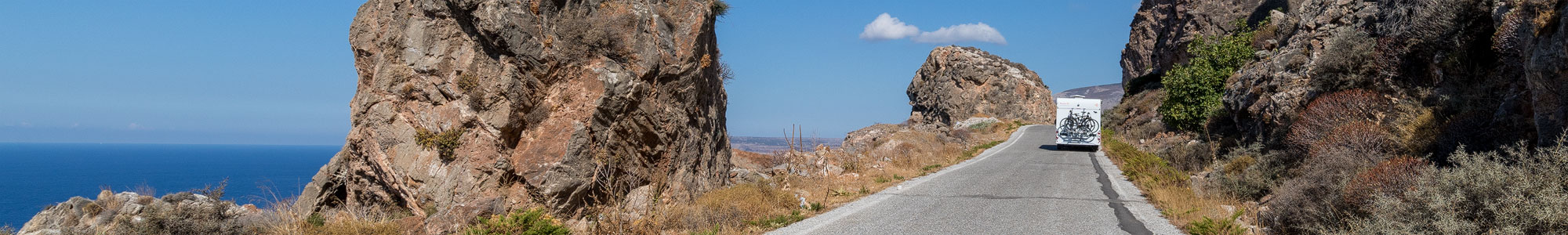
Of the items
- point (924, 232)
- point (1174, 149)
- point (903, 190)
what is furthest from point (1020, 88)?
point (924, 232)

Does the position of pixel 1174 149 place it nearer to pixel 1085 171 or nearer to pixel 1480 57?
pixel 1085 171

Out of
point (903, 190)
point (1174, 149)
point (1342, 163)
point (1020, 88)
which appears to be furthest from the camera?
point (1020, 88)

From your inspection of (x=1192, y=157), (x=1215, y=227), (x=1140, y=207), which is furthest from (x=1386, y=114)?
(x=1192, y=157)

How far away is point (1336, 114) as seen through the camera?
36.3 ft

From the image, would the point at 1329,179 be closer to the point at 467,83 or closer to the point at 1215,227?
the point at 1215,227

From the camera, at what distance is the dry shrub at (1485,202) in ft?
15.2

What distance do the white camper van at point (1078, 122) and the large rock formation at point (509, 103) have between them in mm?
16861

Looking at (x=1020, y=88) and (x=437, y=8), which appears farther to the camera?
(x=1020, y=88)

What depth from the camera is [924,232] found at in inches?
298

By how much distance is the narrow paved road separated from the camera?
7.92 meters

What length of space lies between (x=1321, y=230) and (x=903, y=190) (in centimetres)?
637

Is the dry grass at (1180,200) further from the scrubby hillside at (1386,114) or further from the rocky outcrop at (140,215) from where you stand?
the rocky outcrop at (140,215)

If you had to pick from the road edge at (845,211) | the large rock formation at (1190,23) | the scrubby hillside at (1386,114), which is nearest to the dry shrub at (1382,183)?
the scrubby hillside at (1386,114)

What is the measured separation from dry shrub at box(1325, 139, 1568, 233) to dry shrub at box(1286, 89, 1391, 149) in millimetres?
5046
